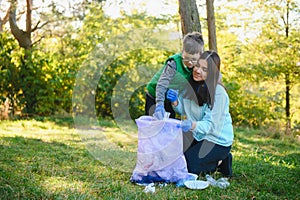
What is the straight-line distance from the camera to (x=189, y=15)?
14.5 feet

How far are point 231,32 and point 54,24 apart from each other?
464cm

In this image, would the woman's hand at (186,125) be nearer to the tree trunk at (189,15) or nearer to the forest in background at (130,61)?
the tree trunk at (189,15)

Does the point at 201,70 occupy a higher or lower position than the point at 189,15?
lower

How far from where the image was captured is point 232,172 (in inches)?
136

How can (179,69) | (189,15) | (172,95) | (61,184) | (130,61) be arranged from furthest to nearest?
(130,61), (189,15), (179,69), (172,95), (61,184)

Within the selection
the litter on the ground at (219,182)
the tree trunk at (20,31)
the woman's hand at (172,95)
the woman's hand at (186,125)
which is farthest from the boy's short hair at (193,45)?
the tree trunk at (20,31)

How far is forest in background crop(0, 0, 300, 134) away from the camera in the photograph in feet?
24.1

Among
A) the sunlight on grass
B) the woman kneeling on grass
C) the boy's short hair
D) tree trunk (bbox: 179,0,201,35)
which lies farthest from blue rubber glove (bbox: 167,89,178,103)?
tree trunk (bbox: 179,0,201,35)

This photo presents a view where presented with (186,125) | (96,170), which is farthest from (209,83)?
(96,170)

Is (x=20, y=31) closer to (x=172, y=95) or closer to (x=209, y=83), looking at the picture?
(x=172, y=95)

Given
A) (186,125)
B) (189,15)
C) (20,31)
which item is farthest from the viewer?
(20,31)

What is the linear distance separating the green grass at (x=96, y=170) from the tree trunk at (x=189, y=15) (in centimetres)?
154

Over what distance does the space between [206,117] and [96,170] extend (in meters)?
1.06

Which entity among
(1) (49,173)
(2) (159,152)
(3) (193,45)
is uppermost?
(3) (193,45)
